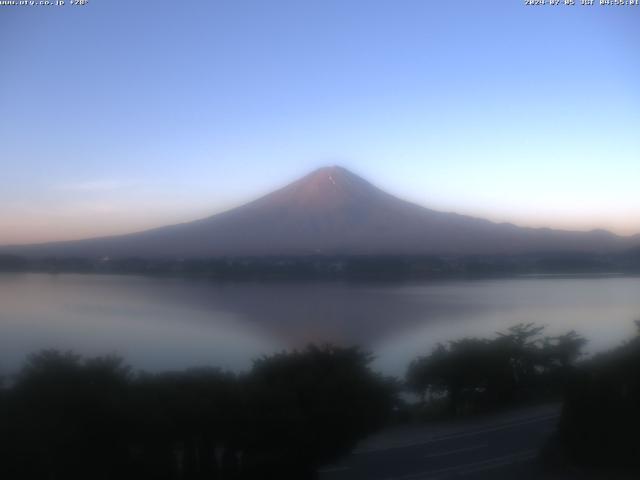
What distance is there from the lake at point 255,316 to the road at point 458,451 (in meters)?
1.21

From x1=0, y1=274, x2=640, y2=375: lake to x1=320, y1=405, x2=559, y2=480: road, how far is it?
1211 mm

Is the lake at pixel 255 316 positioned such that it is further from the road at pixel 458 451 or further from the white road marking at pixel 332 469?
the white road marking at pixel 332 469

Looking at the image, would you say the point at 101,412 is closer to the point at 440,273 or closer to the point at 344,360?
the point at 344,360

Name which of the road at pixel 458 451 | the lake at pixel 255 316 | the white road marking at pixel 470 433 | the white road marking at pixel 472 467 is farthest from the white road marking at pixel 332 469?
the lake at pixel 255 316

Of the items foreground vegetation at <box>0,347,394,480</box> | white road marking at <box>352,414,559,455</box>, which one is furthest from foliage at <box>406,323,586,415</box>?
foreground vegetation at <box>0,347,394,480</box>

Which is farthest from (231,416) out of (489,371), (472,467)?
(489,371)

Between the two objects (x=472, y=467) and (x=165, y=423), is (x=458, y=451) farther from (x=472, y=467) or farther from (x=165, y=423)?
(x=165, y=423)

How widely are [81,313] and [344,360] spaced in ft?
13.7

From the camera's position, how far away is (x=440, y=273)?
46.3 feet

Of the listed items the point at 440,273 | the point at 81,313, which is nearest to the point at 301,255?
the point at 440,273

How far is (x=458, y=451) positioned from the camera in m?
6.52

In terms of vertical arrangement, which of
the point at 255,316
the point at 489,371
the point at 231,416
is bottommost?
the point at 489,371

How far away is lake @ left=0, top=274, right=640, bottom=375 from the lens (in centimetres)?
770

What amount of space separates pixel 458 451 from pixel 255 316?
408 cm
